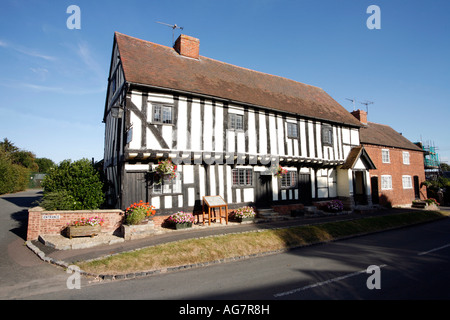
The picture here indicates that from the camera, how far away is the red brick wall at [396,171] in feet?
72.7

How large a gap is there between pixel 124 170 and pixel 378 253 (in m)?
10.4

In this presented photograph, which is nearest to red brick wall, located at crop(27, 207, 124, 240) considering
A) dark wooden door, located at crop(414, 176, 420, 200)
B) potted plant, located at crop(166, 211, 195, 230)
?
potted plant, located at crop(166, 211, 195, 230)

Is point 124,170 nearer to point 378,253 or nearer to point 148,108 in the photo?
point 148,108

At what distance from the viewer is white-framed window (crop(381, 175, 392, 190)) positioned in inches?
883

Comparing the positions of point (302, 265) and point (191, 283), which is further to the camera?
point (302, 265)

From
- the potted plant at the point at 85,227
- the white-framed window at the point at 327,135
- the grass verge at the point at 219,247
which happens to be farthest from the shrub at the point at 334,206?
the potted plant at the point at 85,227

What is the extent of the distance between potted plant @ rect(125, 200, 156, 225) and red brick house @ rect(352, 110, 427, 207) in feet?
58.4

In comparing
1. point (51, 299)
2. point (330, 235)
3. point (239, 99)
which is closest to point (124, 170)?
point (51, 299)

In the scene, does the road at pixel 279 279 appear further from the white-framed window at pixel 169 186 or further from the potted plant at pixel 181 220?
the white-framed window at pixel 169 186

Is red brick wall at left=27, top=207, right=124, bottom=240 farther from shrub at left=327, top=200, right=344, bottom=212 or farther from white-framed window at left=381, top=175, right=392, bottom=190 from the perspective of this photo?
white-framed window at left=381, top=175, right=392, bottom=190

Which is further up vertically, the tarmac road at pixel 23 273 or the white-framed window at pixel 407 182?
the white-framed window at pixel 407 182

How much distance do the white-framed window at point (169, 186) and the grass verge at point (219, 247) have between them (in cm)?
356

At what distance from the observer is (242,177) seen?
14.3 m
